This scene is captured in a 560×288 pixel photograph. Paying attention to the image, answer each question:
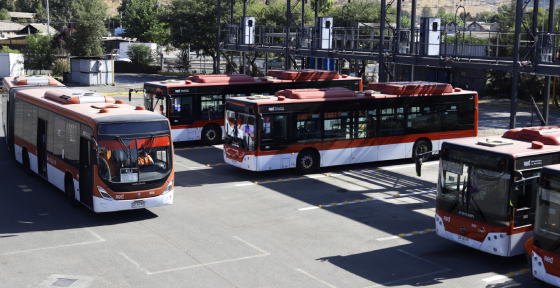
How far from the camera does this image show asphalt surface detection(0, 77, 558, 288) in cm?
1076

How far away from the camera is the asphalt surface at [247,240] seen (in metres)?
10.8

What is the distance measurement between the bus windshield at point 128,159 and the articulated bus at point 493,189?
6755 mm

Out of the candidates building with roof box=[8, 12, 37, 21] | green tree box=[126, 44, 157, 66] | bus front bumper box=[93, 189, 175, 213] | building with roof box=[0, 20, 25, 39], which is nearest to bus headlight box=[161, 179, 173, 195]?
bus front bumper box=[93, 189, 175, 213]

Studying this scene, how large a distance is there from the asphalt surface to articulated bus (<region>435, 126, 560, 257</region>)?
24.4 inches

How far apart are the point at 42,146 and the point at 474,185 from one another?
12602 mm

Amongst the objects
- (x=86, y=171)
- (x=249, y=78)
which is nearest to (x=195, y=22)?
(x=249, y=78)

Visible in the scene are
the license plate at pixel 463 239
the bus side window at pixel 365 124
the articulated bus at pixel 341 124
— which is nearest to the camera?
the license plate at pixel 463 239

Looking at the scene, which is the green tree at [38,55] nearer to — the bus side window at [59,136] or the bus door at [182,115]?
the bus door at [182,115]

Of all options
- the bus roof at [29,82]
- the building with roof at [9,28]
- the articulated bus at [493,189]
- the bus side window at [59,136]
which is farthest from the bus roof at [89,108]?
the building with roof at [9,28]

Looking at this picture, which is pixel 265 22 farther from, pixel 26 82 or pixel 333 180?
pixel 333 180

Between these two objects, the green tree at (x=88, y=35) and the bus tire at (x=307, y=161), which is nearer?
the bus tire at (x=307, y=161)

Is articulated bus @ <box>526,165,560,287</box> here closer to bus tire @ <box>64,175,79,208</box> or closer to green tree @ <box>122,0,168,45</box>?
bus tire @ <box>64,175,79,208</box>

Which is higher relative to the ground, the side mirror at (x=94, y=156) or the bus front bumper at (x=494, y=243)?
the side mirror at (x=94, y=156)

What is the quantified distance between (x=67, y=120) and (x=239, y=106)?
5659mm
